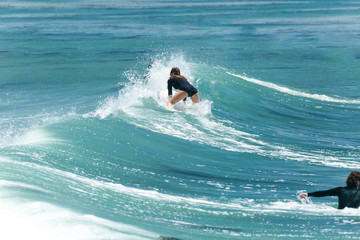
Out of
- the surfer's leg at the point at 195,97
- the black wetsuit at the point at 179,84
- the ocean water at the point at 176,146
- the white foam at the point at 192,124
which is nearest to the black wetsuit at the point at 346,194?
the ocean water at the point at 176,146

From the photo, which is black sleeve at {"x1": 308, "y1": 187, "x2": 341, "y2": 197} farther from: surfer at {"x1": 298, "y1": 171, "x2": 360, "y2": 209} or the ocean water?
the ocean water

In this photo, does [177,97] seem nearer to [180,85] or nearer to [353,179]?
[180,85]

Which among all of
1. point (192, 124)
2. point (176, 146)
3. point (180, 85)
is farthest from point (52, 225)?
point (180, 85)

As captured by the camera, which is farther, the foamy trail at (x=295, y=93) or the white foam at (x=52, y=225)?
the foamy trail at (x=295, y=93)

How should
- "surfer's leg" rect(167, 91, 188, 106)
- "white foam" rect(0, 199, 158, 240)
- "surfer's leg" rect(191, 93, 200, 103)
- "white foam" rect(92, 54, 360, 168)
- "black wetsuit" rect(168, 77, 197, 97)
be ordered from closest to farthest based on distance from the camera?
"white foam" rect(0, 199, 158, 240)
"white foam" rect(92, 54, 360, 168)
"black wetsuit" rect(168, 77, 197, 97)
"surfer's leg" rect(167, 91, 188, 106)
"surfer's leg" rect(191, 93, 200, 103)

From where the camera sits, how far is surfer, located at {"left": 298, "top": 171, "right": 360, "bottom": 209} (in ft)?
27.2

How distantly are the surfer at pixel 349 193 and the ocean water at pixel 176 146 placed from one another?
0.22 m

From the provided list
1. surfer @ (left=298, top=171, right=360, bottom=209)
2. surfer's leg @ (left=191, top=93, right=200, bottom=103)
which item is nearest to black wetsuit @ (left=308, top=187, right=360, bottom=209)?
surfer @ (left=298, top=171, right=360, bottom=209)

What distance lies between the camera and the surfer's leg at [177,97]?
1648 cm

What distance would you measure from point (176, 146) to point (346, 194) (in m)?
6.29

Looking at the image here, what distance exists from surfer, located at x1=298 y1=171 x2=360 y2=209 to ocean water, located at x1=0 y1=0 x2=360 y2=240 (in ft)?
0.72

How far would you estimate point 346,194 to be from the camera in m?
8.52

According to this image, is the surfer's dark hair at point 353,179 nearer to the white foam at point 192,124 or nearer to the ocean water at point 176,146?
the ocean water at point 176,146

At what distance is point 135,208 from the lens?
9.24 m
